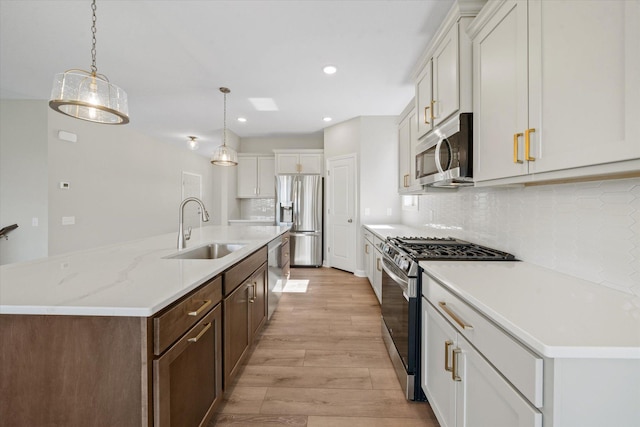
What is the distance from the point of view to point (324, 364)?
6.82ft

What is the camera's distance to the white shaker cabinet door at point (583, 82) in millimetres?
773

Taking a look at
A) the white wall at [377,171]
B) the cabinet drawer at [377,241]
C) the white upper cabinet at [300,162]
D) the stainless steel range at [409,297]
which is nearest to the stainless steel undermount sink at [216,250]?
the stainless steel range at [409,297]

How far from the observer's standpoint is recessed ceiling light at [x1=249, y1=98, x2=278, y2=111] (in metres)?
4.01

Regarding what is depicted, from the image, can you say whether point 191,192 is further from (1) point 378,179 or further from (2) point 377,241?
(2) point 377,241

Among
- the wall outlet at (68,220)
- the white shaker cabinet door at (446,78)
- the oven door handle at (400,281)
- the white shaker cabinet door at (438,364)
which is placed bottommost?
the white shaker cabinet door at (438,364)

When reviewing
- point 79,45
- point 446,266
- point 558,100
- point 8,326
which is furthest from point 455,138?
point 79,45

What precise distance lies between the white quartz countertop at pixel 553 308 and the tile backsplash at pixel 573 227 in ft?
0.26

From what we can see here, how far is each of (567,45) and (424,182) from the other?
1.28 m

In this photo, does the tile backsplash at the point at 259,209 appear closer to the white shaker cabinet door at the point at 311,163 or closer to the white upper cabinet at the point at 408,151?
the white shaker cabinet door at the point at 311,163

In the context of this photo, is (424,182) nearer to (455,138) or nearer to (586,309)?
(455,138)

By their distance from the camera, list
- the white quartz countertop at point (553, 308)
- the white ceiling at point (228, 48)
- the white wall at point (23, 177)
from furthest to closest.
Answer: the white wall at point (23, 177)
the white ceiling at point (228, 48)
the white quartz countertop at point (553, 308)

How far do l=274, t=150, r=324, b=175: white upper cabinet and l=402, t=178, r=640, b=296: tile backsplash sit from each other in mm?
3786

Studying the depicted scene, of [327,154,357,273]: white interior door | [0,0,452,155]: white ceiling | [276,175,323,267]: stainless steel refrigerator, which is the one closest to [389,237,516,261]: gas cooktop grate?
[0,0,452,155]: white ceiling

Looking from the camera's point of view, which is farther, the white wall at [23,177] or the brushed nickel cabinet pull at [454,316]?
the white wall at [23,177]
